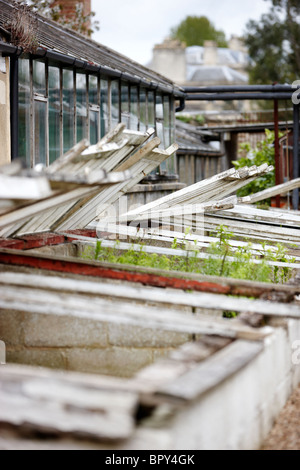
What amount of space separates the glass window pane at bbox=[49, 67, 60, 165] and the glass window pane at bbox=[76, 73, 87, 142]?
2.24 ft

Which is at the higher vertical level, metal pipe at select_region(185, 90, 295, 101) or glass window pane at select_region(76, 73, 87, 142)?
metal pipe at select_region(185, 90, 295, 101)

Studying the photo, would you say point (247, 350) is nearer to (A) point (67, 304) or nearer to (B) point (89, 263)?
(A) point (67, 304)

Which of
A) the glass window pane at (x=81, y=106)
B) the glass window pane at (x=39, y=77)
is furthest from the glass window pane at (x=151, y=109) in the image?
the glass window pane at (x=39, y=77)

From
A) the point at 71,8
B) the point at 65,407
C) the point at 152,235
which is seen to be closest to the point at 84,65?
the point at 152,235

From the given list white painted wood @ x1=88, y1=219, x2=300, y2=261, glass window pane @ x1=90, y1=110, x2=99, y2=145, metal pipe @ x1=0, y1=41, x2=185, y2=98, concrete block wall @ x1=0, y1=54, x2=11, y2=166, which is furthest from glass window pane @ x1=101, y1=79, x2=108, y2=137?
white painted wood @ x1=88, y1=219, x2=300, y2=261

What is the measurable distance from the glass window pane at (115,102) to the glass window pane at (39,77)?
8.12ft

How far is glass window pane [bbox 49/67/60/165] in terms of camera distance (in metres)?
10.2

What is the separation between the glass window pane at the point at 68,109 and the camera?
10586 millimetres

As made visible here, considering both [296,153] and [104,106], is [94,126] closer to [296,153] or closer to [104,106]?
[104,106]

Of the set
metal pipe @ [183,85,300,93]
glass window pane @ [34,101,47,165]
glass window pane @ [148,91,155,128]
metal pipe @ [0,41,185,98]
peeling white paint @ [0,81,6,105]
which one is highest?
metal pipe @ [183,85,300,93]

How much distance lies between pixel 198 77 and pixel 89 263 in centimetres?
5775

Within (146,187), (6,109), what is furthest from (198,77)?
(6,109)

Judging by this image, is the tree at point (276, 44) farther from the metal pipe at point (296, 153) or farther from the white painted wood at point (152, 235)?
the white painted wood at point (152, 235)

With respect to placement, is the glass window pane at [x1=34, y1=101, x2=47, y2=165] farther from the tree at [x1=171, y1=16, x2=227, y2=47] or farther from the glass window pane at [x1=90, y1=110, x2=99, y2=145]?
the tree at [x1=171, y1=16, x2=227, y2=47]
